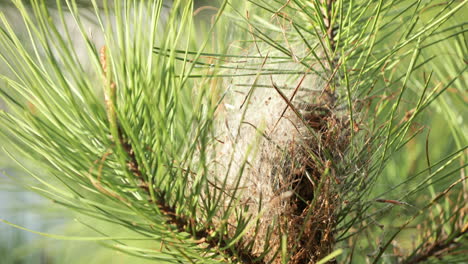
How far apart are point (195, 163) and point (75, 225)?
590 mm

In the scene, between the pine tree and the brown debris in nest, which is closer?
the pine tree

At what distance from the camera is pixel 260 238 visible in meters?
0.58

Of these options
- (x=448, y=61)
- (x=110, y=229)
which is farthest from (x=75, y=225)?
(x=448, y=61)

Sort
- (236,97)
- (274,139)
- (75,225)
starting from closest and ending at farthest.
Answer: (274,139) < (236,97) < (75,225)

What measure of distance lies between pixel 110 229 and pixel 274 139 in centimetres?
72

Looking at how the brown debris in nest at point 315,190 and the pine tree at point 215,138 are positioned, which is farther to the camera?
the brown debris in nest at point 315,190

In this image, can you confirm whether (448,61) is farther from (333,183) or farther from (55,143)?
(55,143)

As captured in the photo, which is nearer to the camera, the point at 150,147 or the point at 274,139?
the point at 150,147

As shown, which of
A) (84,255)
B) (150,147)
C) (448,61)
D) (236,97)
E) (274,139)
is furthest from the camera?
(84,255)

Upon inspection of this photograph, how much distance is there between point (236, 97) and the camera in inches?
27.2

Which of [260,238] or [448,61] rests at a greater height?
[448,61]

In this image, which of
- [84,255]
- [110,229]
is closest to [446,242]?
[110,229]

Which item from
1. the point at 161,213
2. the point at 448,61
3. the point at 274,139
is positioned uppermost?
the point at 448,61

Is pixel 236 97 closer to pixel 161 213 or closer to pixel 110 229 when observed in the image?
pixel 161 213
